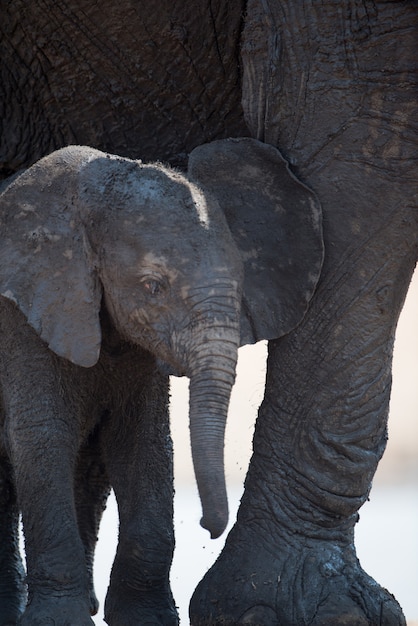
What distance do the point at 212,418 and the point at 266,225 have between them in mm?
697

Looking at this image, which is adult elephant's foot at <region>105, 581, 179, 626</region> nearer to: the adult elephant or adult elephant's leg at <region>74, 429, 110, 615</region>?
the adult elephant

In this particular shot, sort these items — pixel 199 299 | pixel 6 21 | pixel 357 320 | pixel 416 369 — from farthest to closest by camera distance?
pixel 416 369 < pixel 6 21 < pixel 357 320 < pixel 199 299

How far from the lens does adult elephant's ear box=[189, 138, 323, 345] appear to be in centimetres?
517

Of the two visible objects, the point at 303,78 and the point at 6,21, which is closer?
the point at 303,78

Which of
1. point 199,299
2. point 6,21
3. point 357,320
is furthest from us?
point 6,21

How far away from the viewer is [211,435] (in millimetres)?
4738

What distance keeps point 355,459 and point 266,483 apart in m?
0.23

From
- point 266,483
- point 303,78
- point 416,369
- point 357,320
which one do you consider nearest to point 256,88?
point 303,78

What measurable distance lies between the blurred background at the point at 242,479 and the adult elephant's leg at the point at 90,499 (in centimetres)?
134

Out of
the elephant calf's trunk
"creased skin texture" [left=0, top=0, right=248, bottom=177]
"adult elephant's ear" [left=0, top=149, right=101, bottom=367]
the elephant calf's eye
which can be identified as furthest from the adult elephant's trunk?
"creased skin texture" [left=0, top=0, right=248, bottom=177]

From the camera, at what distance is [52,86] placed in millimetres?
5906

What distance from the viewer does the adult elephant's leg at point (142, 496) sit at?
213 inches

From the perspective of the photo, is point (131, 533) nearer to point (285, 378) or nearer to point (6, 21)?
point (285, 378)

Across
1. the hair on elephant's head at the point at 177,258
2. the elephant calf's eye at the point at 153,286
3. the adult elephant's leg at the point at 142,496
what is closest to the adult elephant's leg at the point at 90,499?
the adult elephant's leg at the point at 142,496
